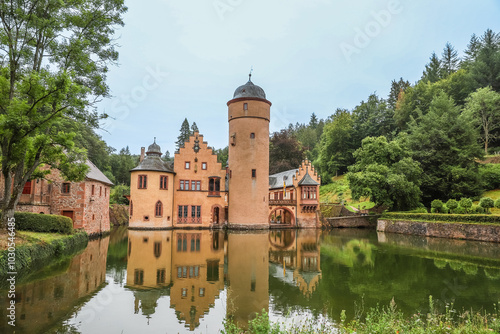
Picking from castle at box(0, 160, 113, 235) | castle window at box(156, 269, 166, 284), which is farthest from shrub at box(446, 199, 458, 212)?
castle at box(0, 160, 113, 235)

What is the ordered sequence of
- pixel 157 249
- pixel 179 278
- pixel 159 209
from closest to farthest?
pixel 179 278 < pixel 157 249 < pixel 159 209

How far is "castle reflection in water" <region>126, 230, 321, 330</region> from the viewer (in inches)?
324

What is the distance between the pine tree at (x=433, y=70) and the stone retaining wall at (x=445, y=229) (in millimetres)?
40570

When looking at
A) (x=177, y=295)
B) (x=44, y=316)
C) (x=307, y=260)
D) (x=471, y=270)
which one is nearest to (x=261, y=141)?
(x=307, y=260)

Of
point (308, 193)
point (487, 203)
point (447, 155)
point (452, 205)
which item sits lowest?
point (452, 205)

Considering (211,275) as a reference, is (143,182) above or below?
above

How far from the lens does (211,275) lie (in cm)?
1143

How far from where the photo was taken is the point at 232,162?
32.0 m

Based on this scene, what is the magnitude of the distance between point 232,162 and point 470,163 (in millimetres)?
25366

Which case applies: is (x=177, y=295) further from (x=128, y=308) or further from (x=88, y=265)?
(x=88, y=265)

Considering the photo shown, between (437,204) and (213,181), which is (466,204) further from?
(213,181)

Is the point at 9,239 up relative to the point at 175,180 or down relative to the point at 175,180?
down

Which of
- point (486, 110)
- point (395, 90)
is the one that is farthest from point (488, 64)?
point (395, 90)
